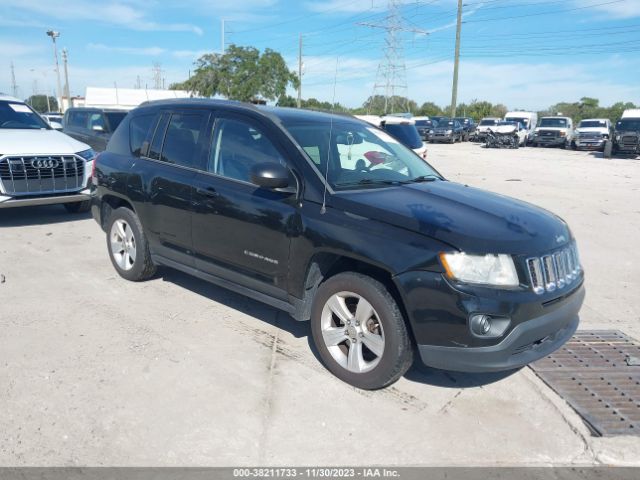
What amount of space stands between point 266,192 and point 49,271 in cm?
336

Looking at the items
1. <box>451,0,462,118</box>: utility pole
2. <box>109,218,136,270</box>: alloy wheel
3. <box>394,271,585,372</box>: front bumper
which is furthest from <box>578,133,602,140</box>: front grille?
<box>394,271,585,372</box>: front bumper

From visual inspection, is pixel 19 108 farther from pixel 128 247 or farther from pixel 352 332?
pixel 352 332

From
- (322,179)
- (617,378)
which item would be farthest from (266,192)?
(617,378)

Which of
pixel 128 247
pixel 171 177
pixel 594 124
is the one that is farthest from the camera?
pixel 594 124

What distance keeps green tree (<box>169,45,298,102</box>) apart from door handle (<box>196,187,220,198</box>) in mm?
36997

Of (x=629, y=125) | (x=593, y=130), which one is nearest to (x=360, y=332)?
(x=629, y=125)

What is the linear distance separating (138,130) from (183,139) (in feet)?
2.83

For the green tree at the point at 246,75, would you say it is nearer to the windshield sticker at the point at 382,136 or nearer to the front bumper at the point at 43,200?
the front bumper at the point at 43,200

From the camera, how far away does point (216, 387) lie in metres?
3.57

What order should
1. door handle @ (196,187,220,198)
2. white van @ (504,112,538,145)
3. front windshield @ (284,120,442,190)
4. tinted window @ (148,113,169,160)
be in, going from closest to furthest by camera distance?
front windshield @ (284,120,442,190) < door handle @ (196,187,220,198) < tinted window @ (148,113,169,160) < white van @ (504,112,538,145)

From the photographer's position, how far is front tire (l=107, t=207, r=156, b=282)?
5.25m

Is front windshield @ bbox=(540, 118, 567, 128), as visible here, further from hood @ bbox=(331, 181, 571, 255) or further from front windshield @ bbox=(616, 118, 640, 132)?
hood @ bbox=(331, 181, 571, 255)

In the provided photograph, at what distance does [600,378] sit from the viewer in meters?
3.86

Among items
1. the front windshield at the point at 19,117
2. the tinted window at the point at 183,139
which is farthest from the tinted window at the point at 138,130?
the front windshield at the point at 19,117
